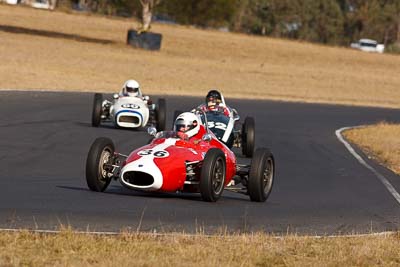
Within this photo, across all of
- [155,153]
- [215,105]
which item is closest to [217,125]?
[215,105]

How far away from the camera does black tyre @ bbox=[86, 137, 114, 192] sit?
42.9 feet

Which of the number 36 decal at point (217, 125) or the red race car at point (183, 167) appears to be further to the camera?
the number 36 decal at point (217, 125)

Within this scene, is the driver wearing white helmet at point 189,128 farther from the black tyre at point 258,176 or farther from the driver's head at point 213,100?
the driver's head at point 213,100

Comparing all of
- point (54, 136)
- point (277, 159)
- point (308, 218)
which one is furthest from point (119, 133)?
point (308, 218)

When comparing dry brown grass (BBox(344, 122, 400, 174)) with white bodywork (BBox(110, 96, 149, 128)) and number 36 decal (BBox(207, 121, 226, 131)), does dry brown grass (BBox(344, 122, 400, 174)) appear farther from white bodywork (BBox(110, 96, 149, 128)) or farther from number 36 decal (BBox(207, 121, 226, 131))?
white bodywork (BBox(110, 96, 149, 128))

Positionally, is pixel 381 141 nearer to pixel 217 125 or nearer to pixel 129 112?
pixel 129 112

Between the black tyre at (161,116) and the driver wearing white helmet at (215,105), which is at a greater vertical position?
the driver wearing white helmet at (215,105)

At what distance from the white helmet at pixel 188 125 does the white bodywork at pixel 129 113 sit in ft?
31.7

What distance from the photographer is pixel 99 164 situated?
1316 centimetres

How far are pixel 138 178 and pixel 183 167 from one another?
0.54 metres

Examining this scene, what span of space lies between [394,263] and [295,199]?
5.07 m

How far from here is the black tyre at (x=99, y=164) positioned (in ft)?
42.9

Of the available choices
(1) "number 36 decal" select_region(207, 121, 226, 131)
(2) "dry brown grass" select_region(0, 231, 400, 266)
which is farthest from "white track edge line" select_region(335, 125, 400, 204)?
(2) "dry brown grass" select_region(0, 231, 400, 266)

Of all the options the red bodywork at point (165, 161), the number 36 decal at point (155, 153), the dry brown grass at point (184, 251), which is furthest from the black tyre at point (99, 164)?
the dry brown grass at point (184, 251)
